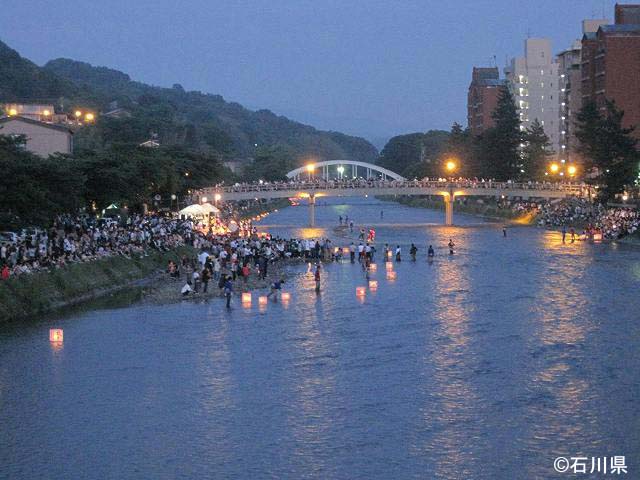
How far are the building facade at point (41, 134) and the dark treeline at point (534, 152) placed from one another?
40.0 meters

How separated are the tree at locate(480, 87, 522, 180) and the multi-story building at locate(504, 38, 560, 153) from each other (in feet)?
177

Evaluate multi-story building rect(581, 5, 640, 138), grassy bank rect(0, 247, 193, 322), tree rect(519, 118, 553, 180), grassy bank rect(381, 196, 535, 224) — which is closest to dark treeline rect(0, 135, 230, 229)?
grassy bank rect(0, 247, 193, 322)

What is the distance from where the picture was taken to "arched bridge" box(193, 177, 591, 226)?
93000mm

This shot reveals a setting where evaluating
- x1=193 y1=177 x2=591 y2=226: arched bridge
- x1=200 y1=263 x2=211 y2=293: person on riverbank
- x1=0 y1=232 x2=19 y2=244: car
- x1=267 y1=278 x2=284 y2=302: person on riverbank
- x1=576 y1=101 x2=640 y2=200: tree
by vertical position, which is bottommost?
x1=267 y1=278 x2=284 y2=302: person on riverbank

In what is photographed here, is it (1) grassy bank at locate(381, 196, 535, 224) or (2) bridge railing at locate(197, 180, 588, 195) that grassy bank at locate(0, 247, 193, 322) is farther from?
(1) grassy bank at locate(381, 196, 535, 224)

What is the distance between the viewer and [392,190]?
95.1m

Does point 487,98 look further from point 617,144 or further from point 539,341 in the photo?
point 539,341

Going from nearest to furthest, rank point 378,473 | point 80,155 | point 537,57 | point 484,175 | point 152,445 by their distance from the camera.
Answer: point 378,473 < point 152,445 < point 80,155 < point 484,175 < point 537,57

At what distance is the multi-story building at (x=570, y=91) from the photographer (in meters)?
119

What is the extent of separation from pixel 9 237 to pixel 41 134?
2695 centimetres

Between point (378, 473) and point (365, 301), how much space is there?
21.3 metres

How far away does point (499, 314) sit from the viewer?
1475 inches

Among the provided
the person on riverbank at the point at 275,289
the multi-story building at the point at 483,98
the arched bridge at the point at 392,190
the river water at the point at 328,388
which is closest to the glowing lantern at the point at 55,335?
the river water at the point at 328,388

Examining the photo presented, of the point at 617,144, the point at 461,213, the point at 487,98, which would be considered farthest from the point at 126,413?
the point at 487,98
